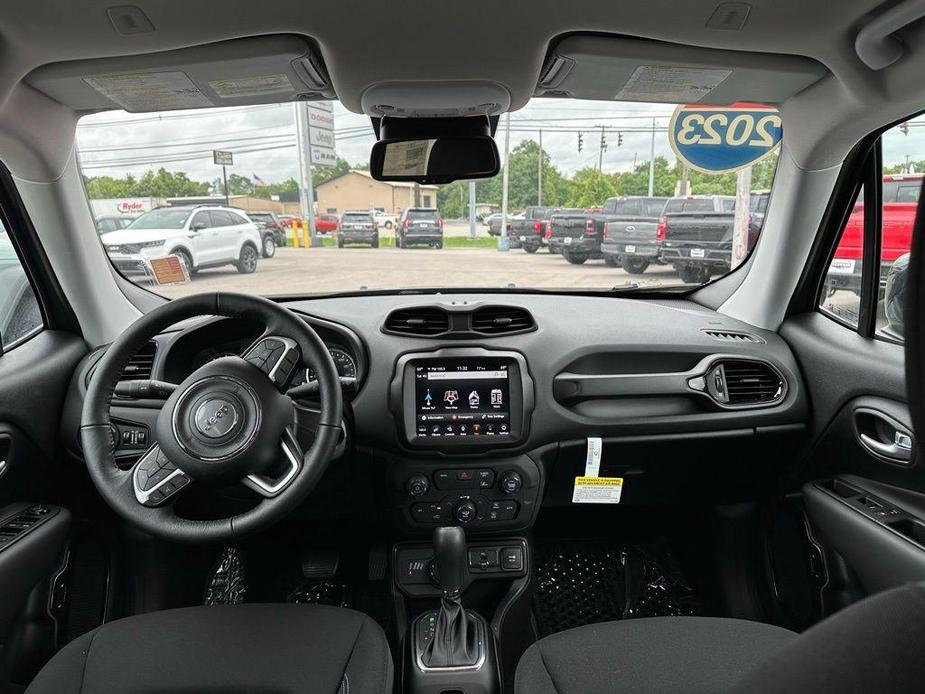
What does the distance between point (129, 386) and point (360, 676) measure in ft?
3.34

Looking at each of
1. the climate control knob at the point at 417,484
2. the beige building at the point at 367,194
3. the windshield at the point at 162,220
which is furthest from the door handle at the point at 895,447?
the windshield at the point at 162,220

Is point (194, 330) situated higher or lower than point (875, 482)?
higher

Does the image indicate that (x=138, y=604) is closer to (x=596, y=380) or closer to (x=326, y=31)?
(x=596, y=380)

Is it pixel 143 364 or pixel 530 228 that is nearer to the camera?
pixel 143 364

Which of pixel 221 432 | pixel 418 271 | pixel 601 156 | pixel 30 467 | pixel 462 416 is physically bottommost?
pixel 30 467

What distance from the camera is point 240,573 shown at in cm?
279

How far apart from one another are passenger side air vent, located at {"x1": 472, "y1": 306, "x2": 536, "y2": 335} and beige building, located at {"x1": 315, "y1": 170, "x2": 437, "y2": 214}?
1.77 ft

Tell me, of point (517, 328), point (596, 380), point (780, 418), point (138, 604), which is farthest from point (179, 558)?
point (780, 418)

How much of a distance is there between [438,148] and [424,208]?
43 centimetres

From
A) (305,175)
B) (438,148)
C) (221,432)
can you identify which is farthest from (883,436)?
(305,175)

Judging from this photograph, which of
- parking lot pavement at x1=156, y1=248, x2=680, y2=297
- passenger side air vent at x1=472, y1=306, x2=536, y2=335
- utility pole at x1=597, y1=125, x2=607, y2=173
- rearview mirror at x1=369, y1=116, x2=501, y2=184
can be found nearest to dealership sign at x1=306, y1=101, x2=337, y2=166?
rearview mirror at x1=369, y1=116, x2=501, y2=184

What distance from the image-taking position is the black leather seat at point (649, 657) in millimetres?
1509

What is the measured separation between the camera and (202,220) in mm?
2924

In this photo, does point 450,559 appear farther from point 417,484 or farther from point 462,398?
point 462,398
